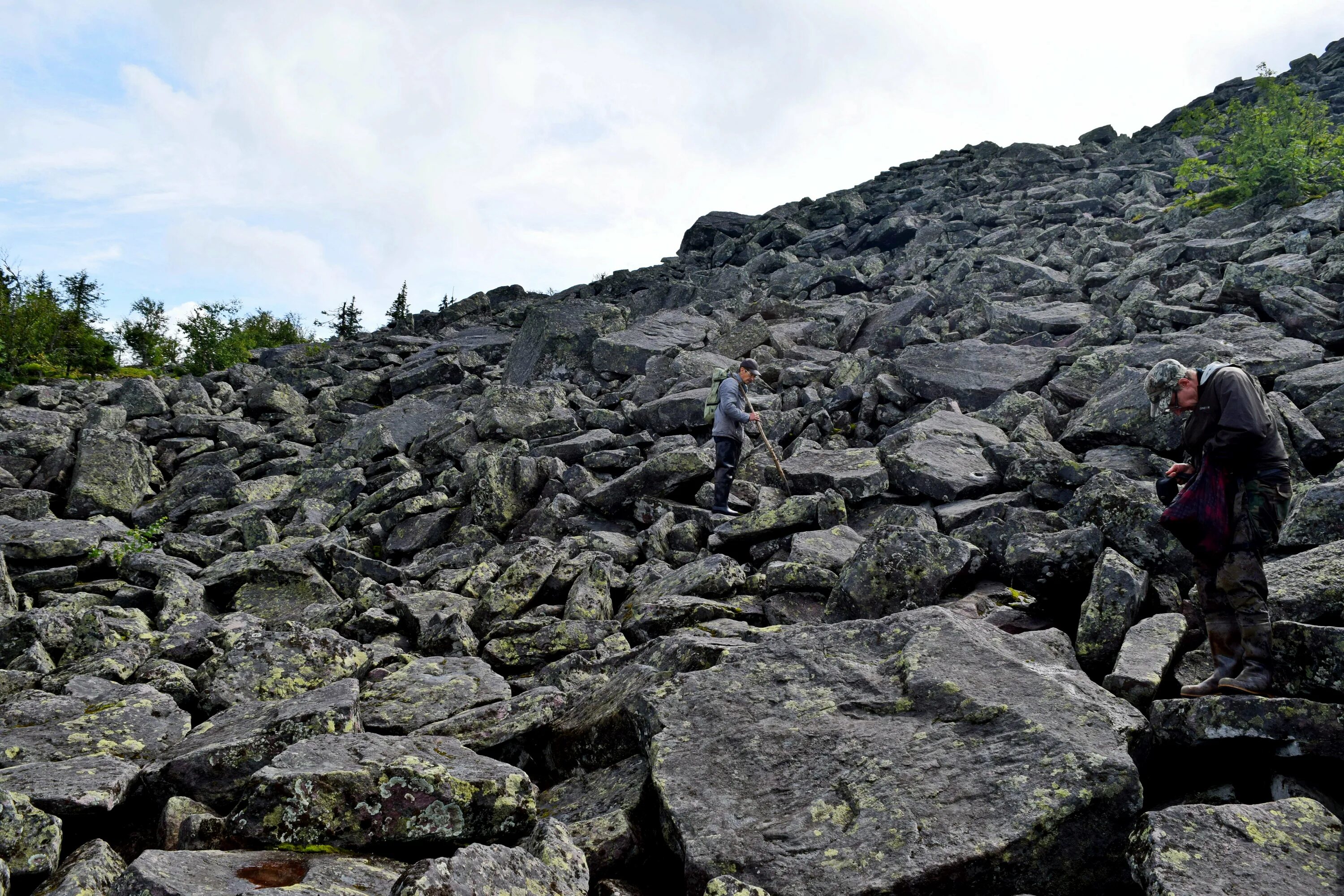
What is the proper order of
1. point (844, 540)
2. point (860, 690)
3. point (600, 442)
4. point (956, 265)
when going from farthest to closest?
point (956, 265), point (600, 442), point (844, 540), point (860, 690)

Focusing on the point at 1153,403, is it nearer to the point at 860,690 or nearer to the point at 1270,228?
the point at 860,690

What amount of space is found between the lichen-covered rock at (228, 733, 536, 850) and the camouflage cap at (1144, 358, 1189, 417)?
735cm

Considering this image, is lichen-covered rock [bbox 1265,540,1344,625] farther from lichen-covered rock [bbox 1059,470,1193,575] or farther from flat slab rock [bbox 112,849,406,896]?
flat slab rock [bbox 112,849,406,896]

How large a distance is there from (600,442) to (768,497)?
605 cm

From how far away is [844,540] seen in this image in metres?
13.3

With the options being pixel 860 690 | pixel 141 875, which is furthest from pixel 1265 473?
pixel 141 875

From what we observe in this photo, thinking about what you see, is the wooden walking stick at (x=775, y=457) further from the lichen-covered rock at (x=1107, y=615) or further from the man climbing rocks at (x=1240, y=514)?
the man climbing rocks at (x=1240, y=514)

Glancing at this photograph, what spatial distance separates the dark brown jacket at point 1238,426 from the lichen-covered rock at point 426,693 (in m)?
8.10

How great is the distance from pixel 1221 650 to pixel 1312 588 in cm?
107

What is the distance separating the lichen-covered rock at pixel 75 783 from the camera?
20.1 ft

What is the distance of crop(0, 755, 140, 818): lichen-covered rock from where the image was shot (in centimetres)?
614

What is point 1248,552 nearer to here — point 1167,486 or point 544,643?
point 1167,486

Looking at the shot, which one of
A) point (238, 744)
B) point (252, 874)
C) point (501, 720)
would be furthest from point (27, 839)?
point (501, 720)

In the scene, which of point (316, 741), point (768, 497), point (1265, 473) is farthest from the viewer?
point (768, 497)
